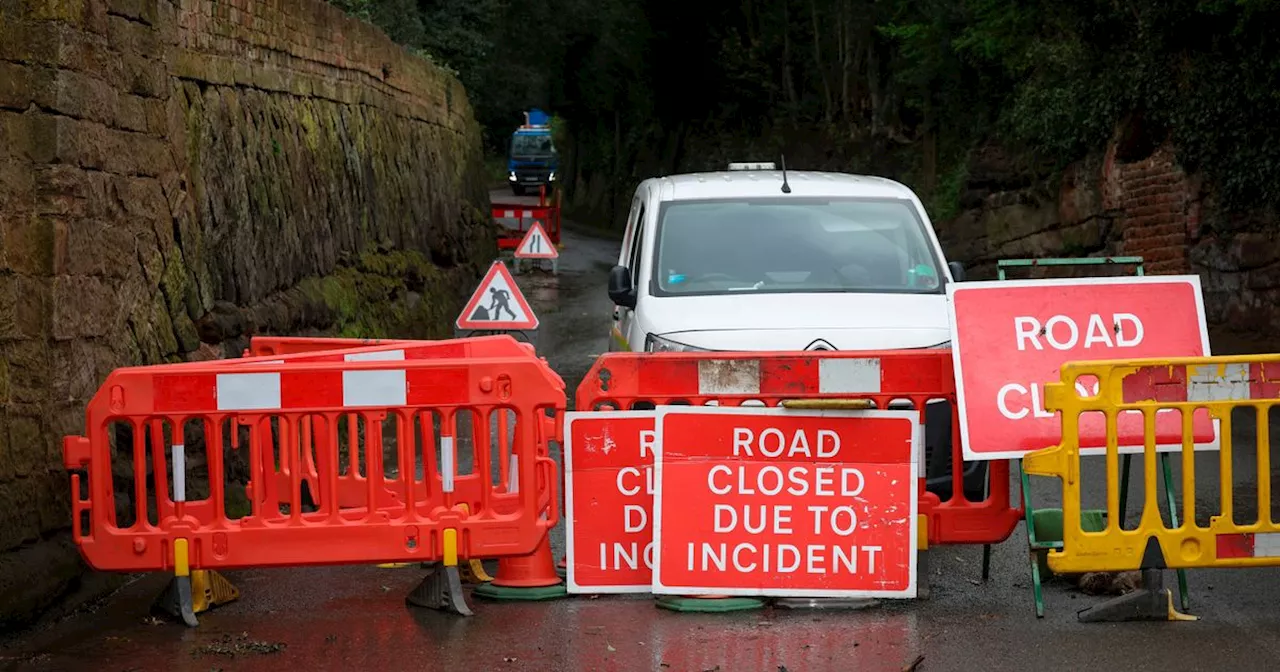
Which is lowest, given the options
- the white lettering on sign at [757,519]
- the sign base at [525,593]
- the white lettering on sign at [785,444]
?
the sign base at [525,593]

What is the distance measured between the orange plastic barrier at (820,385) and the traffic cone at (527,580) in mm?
712

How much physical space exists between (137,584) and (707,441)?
2.85 meters

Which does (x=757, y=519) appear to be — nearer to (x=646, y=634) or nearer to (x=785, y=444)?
(x=785, y=444)

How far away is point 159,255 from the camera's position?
9.61m

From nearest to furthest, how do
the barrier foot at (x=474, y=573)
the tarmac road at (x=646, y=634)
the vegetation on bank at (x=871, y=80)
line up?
the tarmac road at (x=646, y=634), the barrier foot at (x=474, y=573), the vegetation on bank at (x=871, y=80)

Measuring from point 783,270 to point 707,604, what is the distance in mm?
3118

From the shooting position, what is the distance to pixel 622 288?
398 inches

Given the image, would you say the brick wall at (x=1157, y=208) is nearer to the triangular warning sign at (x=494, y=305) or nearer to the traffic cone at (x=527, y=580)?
the triangular warning sign at (x=494, y=305)

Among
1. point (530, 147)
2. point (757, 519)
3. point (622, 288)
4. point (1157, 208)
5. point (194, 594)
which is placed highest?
point (530, 147)

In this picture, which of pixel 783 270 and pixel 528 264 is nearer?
pixel 783 270

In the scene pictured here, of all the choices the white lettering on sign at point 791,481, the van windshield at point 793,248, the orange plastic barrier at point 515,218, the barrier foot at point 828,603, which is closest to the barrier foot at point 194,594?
the white lettering on sign at point 791,481

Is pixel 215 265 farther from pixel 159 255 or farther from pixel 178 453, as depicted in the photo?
pixel 178 453

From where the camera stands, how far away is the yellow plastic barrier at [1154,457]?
23.3 feet

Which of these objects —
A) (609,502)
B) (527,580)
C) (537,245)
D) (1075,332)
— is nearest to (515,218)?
(537,245)
